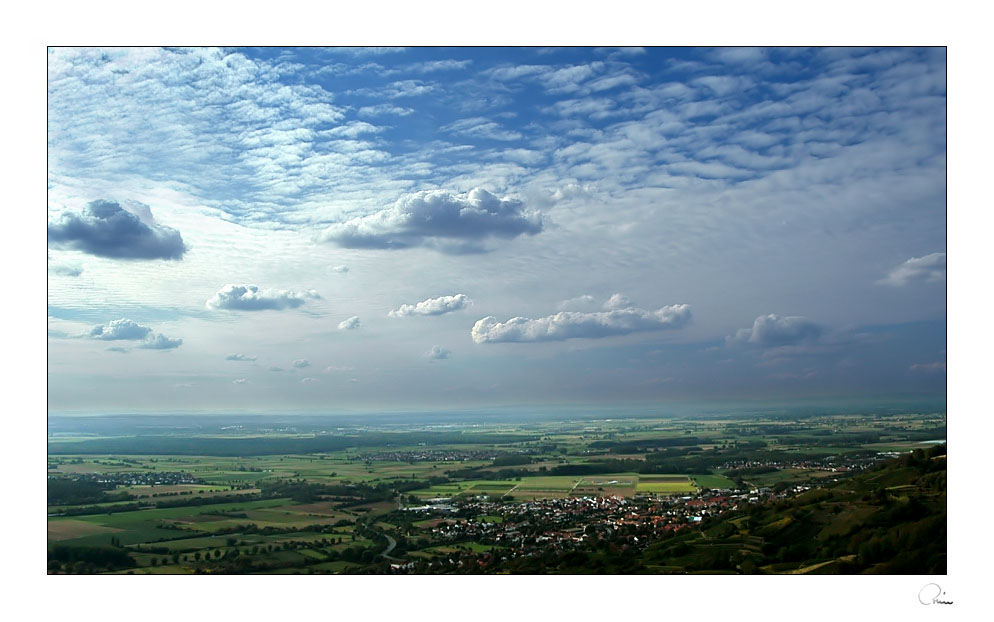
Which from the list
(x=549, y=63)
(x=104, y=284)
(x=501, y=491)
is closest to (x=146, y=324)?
(x=104, y=284)

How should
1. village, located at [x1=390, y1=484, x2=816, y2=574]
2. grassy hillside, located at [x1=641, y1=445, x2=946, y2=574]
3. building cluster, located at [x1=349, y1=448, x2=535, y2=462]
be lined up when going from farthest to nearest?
building cluster, located at [x1=349, y1=448, x2=535, y2=462], village, located at [x1=390, y1=484, x2=816, y2=574], grassy hillside, located at [x1=641, y1=445, x2=946, y2=574]
